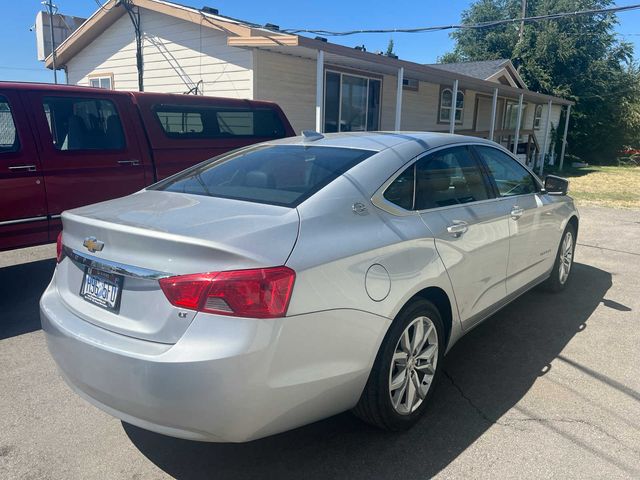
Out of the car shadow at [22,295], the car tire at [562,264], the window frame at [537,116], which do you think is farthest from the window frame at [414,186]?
the window frame at [537,116]

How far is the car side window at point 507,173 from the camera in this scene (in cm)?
408

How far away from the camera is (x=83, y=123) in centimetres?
551

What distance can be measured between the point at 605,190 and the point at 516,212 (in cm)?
1459

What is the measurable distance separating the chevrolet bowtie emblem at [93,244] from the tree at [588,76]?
1226 inches

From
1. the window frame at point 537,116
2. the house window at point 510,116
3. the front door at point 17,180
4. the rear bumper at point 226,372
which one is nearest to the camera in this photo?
the rear bumper at point 226,372

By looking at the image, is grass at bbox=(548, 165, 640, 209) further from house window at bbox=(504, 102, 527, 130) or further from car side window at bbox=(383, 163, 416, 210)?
car side window at bbox=(383, 163, 416, 210)

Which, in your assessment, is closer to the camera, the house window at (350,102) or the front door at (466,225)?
the front door at (466,225)

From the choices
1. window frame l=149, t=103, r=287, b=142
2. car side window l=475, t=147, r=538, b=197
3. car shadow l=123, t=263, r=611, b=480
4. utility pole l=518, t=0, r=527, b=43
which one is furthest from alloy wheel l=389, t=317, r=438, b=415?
utility pole l=518, t=0, r=527, b=43

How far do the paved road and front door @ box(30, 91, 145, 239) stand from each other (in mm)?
1469

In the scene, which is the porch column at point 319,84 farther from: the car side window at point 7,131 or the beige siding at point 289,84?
the car side window at point 7,131

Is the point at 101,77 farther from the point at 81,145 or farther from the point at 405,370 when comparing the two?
the point at 405,370

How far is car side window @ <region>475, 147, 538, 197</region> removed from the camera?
4.08m

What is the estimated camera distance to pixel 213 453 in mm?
2791

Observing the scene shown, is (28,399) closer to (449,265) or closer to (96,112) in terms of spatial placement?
(449,265)
